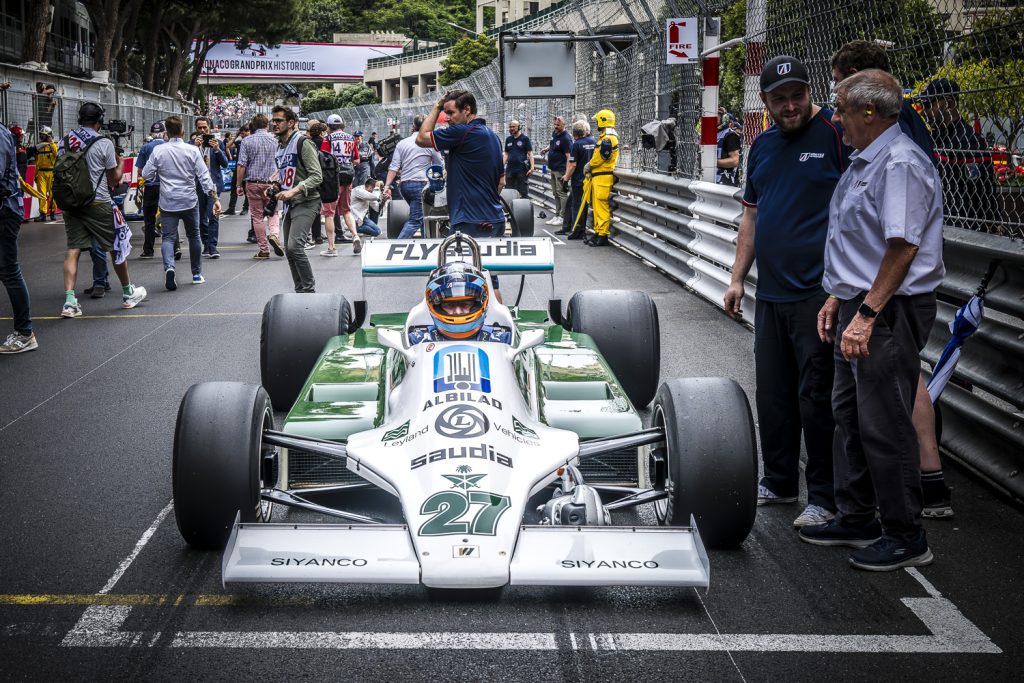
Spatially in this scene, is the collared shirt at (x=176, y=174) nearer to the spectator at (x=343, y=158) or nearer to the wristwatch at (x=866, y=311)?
the spectator at (x=343, y=158)

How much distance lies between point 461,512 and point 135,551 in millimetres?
1549

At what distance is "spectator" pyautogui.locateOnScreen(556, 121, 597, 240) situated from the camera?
1767 centimetres

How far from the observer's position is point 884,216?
406 cm

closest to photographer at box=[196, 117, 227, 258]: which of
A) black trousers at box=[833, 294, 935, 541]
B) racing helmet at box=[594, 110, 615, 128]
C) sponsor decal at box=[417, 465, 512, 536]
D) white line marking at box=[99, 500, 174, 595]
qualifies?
racing helmet at box=[594, 110, 615, 128]

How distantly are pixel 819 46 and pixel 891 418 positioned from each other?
4659mm

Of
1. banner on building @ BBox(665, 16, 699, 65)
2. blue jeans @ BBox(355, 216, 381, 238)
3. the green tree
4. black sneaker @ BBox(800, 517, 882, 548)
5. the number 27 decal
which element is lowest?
black sneaker @ BBox(800, 517, 882, 548)

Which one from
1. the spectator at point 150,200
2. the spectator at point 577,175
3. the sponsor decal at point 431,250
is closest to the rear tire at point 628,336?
the sponsor decal at point 431,250

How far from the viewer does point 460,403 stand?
4.34 metres

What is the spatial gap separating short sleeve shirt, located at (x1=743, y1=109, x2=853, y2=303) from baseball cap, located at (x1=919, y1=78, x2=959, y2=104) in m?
1.17

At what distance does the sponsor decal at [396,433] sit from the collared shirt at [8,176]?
5.25m

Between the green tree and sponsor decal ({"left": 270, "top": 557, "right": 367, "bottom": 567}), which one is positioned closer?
sponsor decal ({"left": 270, "top": 557, "right": 367, "bottom": 567})

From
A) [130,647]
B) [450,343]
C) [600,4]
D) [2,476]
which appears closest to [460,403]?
[450,343]

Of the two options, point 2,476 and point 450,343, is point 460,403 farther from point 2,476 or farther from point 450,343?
point 2,476

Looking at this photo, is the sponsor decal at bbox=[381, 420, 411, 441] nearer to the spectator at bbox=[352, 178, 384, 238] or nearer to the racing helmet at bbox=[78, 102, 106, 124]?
the racing helmet at bbox=[78, 102, 106, 124]
